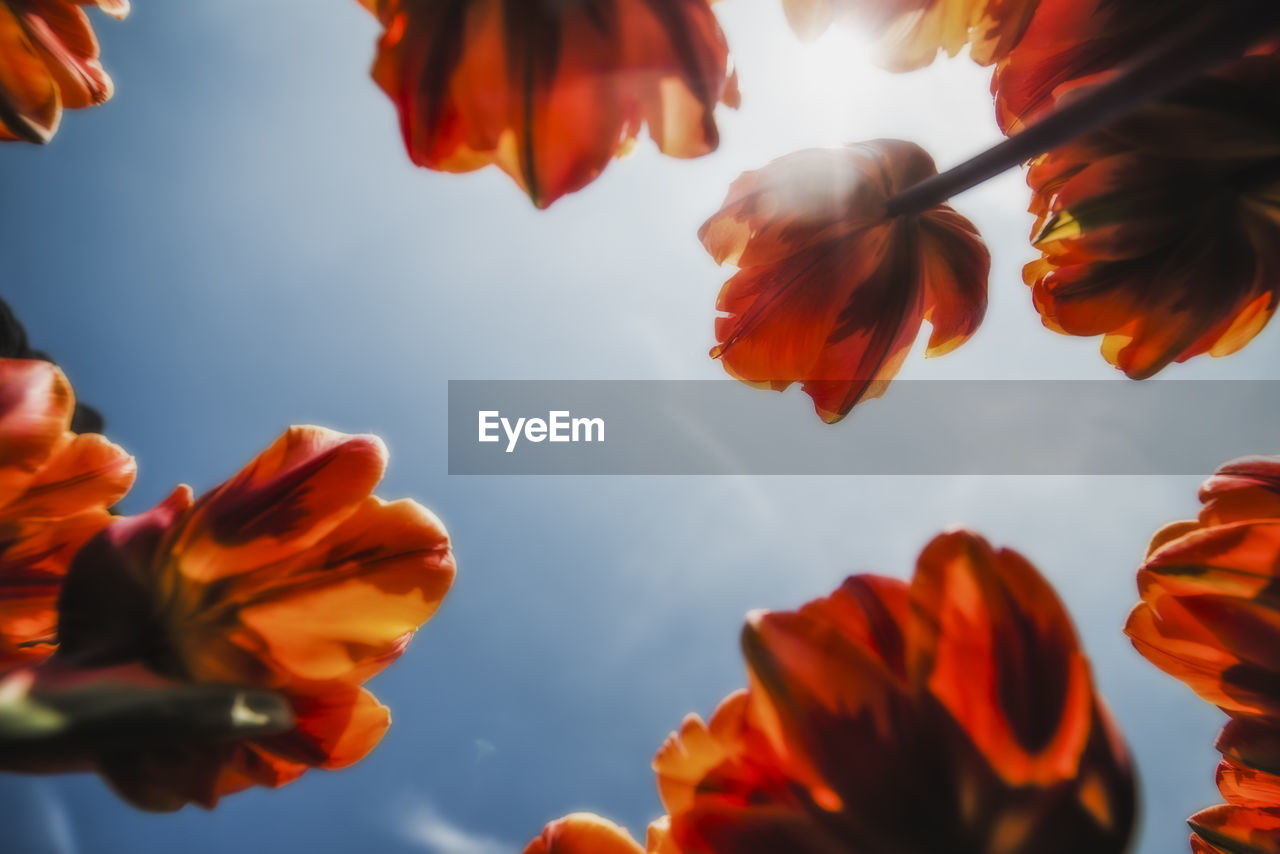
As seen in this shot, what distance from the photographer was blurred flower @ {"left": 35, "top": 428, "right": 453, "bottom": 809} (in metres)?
0.19

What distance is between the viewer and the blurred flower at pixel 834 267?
30cm

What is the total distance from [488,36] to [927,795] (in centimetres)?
24

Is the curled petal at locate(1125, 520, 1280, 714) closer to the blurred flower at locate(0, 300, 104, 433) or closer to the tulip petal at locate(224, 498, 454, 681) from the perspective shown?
the tulip petal at locate(224, 498, 454, 681)

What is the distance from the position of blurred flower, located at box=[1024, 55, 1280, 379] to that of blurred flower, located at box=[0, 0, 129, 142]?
41 centimetres

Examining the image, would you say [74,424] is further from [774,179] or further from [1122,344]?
[1122,344]

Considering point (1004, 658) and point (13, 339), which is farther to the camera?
Result: point (13, 339)

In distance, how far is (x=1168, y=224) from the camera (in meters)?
0.27

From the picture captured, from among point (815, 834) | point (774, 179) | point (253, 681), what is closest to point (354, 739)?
point (253, 681)

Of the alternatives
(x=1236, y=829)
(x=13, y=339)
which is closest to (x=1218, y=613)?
(x=1236, y=829)

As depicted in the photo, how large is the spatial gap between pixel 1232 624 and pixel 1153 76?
18 cm

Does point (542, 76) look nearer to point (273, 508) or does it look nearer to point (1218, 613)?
point (273, 508)

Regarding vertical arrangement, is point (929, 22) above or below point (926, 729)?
above

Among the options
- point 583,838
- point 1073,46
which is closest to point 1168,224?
point 1073,46

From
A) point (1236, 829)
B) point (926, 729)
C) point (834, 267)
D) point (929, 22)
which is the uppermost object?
point (929, 22)
